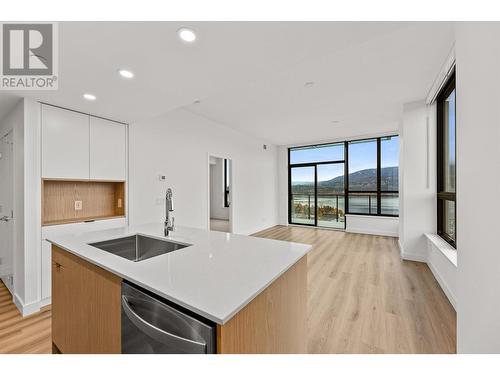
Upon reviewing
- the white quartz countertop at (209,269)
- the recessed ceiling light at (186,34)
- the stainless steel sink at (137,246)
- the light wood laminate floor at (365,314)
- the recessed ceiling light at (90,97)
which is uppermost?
the recessed ceiling light at (186,34)

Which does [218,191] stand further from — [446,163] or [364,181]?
[446,163]

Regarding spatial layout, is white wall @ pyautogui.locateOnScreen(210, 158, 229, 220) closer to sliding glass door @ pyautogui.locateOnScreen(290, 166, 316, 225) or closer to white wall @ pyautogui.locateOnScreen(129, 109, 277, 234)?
white wall @ pyautogui.locateOnScreen(129, 109, 277, 234)

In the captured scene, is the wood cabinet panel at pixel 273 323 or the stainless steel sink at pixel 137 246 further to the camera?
the stainless steel sink at pixel 137 246

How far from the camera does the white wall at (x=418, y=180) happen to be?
3.35m

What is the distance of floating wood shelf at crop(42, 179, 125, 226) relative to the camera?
8.02ft

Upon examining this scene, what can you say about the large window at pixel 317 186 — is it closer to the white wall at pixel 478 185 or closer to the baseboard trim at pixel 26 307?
the white wall at pixel 478 185

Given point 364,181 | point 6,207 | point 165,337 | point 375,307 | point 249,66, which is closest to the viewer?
point 165,337

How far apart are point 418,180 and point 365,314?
8.37 ft

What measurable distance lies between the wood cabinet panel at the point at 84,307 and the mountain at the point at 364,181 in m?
6.03

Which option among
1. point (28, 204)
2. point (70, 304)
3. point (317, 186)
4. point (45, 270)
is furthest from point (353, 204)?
point (28, 204)

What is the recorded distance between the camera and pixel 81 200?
271 centimetres

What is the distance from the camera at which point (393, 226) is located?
5.21 meters

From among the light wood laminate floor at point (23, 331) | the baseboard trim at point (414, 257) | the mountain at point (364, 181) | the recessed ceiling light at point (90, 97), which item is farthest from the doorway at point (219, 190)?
the light wood laminate floor at point (23, 331)
